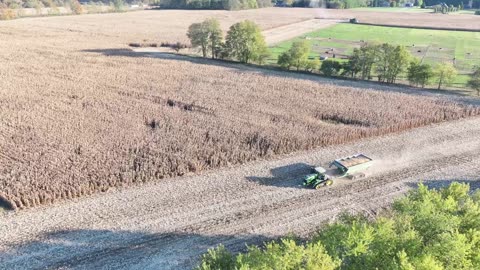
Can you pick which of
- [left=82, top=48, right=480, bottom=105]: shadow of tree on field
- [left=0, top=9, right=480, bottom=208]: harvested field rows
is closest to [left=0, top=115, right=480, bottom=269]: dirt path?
[left=0, top=9, right=480, bottom=208]: harvested field rows

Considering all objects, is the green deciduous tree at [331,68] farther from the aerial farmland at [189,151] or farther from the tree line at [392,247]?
the tree line at [392,247]

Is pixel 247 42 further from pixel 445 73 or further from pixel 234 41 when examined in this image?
pixel 445 73

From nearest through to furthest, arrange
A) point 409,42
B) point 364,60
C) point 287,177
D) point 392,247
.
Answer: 1. point 392,247
2. point 287,177
3. point 364,60
4. point 409,42

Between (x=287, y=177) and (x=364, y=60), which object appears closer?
(x=287, y=177)

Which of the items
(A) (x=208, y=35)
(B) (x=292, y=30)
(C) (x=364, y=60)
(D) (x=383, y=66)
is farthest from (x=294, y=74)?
(B) (x=292, y=30)

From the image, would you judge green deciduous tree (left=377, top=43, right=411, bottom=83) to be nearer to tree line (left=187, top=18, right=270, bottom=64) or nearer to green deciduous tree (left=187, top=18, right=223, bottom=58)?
tree line (left=187, top=18, right=270, bottom=64)

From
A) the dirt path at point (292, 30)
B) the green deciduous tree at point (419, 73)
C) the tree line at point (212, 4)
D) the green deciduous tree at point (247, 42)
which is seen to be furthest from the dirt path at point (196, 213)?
the tree line at point (212, 4)

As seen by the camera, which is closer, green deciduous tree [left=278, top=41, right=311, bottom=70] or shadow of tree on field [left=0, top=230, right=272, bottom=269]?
shadow of tree on field [left=0, top=230, right=272, bottom=269]

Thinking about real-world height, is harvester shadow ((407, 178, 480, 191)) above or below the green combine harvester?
below
